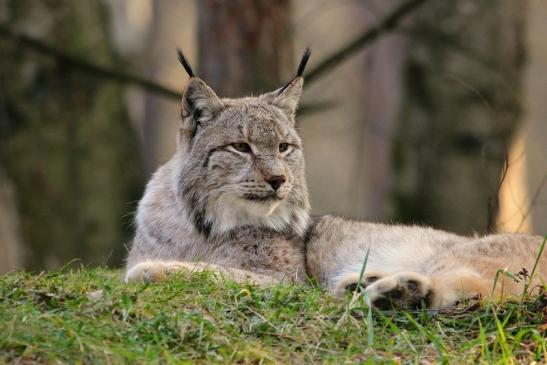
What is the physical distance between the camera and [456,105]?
481 inches

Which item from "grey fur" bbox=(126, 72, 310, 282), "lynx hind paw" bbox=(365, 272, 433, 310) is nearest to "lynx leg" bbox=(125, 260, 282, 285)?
"grey fur" bbox=(126, 72, 310, 282)

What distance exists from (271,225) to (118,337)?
2879 mm

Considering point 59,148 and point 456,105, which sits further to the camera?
point 59,148

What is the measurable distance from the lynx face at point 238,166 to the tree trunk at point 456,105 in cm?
480

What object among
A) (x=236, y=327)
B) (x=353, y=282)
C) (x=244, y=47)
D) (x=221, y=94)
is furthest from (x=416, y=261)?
(x=244, y=47)

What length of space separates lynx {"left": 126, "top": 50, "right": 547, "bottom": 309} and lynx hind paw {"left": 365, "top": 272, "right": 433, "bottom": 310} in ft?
3.75

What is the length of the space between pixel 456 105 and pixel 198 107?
5687 mm

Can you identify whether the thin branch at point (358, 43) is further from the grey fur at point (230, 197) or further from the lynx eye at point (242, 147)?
the lynx eye at point (242, 147)

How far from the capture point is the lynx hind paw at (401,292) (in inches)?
207

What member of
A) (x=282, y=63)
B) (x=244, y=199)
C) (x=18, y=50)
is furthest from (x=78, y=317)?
(x=18, y=50)

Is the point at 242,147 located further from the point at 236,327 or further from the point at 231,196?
the point at 236,327

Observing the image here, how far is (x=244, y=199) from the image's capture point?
7.05 m

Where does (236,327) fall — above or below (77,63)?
below

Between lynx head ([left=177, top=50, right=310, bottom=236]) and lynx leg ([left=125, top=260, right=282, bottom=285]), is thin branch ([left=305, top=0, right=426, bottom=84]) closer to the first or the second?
lynx head ([left=177, top=50, right=310, bottom=236])
